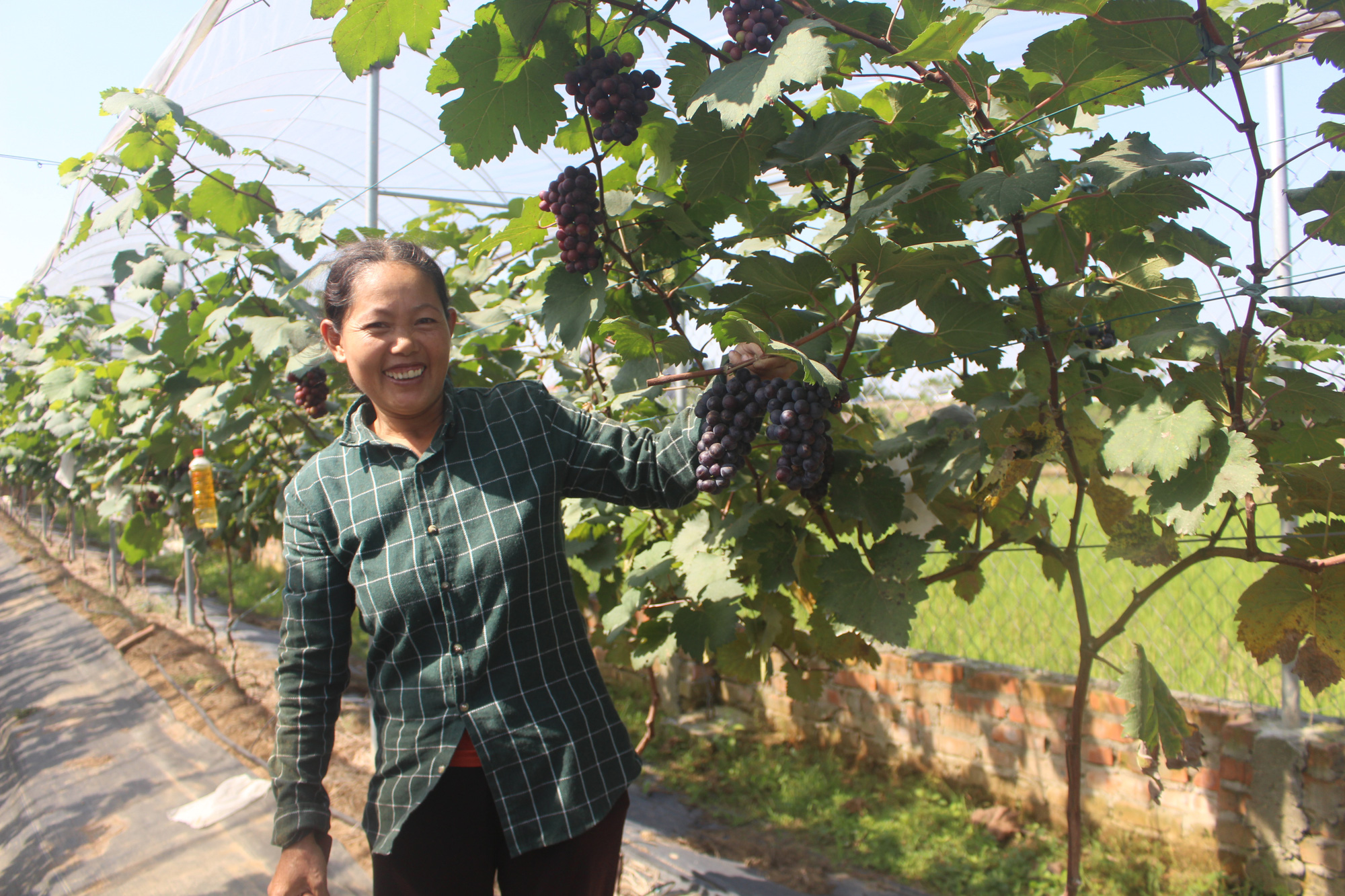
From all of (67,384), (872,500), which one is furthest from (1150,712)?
(67,384)

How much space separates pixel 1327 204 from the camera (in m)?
1.24

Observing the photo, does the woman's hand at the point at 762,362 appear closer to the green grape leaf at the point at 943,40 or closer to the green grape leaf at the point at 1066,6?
the green grape leaf at the point at 943,40

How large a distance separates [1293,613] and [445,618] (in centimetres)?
147

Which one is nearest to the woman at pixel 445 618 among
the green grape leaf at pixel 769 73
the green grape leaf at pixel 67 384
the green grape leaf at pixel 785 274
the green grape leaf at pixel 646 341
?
the green grape leaf at pixel 646 341

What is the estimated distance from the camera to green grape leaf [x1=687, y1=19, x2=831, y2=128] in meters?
1.07

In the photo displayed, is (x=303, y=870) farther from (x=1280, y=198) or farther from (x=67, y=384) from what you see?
(x=67, y=384)

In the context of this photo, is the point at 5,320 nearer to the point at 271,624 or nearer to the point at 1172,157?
the point at 271,624

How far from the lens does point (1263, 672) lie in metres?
2.99

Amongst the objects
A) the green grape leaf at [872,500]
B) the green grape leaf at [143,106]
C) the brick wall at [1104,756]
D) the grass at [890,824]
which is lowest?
the grass at [890,824]

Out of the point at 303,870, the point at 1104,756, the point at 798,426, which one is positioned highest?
the point at 798,426

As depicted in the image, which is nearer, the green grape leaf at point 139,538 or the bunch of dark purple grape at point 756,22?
the bunch of dark purple grape at point 756,22

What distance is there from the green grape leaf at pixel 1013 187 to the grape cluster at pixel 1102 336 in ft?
1.32

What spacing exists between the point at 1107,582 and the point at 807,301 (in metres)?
3.41

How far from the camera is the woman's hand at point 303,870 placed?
59.3 inches
